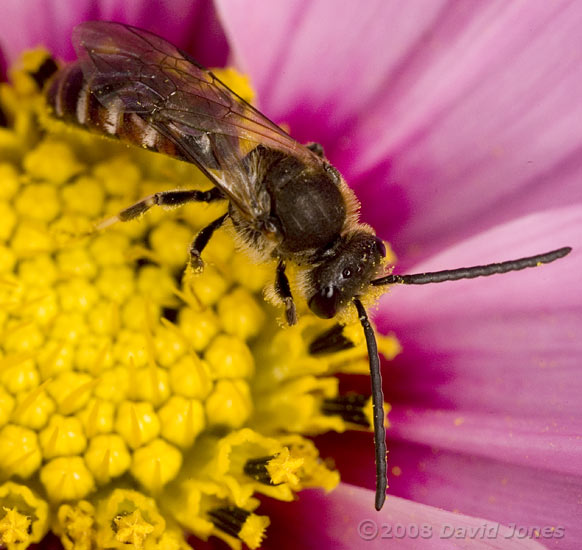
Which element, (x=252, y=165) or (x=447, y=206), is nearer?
(x=252, y=165)

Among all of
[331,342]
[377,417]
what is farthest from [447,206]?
[377,417]

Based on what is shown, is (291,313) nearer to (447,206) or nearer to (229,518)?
(229,518)

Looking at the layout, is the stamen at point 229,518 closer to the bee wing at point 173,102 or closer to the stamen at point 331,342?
the stamen at point 331,342

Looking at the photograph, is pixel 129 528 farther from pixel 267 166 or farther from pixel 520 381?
pixel 520 381

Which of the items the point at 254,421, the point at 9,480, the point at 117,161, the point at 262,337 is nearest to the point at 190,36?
the point at 117,161

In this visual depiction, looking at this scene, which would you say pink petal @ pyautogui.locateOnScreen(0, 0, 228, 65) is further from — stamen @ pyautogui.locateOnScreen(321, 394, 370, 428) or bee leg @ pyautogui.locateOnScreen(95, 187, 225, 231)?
stamen @ pyautogui.locateOnScreen(321, 394, 370, 428)

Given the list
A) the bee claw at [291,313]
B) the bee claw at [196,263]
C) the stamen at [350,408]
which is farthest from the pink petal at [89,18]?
the stamen at [350,408]
